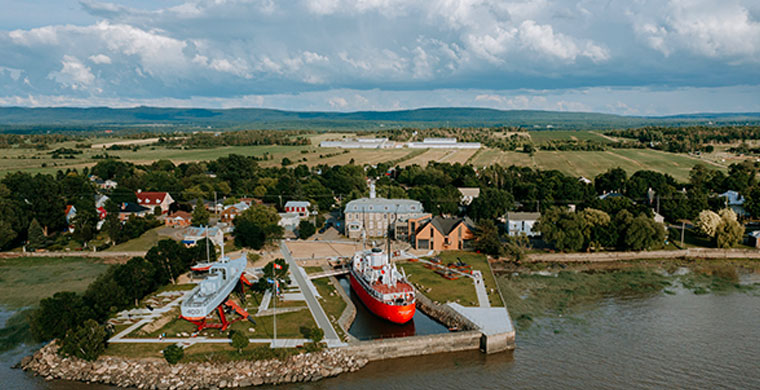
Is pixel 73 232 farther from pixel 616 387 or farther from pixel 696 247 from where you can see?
pixel 696 247

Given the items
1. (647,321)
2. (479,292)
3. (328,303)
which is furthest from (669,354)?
(328,303)

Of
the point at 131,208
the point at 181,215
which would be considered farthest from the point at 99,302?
the point at 131,208

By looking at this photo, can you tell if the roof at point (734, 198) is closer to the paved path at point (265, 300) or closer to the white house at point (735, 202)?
the white house at point (735, 202)

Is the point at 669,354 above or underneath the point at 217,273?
underneath

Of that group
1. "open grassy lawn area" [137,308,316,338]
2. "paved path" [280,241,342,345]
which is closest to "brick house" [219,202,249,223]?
"paved path" [280,241,342,345]

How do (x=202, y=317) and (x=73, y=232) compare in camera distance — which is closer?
(x=202, y=317)

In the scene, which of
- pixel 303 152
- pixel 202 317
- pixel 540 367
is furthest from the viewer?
pixel 303 152
